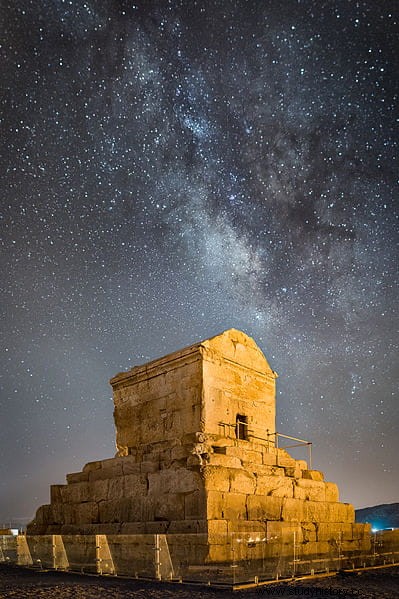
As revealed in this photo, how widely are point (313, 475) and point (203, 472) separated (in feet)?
15.9

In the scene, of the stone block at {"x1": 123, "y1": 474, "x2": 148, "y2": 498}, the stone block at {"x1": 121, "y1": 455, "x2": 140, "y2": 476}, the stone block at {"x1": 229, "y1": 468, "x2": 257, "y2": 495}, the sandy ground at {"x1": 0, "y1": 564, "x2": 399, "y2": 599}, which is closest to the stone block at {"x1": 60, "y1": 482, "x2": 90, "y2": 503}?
the stone block at {"x1": 121, "y1": 455, "x2": 140, "y2": 476}

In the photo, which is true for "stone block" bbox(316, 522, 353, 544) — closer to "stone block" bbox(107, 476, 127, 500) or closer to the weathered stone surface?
the weathered stone surface

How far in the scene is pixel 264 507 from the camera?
41.2 ft

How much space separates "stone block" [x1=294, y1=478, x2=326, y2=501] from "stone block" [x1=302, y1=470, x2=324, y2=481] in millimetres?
199

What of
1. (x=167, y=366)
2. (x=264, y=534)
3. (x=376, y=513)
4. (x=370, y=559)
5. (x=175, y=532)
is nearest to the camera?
(x=264, y=534)

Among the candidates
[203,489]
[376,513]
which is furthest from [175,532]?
[376,513]

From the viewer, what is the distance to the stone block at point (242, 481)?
1201 cm

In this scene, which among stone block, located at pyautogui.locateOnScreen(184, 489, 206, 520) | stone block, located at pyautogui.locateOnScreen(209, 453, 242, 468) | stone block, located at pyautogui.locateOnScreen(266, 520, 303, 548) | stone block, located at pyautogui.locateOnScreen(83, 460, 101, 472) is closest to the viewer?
stone block, located at pyautogui.locateOnScreen(266, 520, 303, 548)

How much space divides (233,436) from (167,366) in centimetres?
252

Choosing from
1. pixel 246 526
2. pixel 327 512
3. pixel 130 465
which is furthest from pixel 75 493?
pixel 327 512

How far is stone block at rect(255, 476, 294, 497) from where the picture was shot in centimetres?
1279

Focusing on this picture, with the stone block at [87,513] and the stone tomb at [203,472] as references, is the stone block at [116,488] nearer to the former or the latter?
the stone tomb at [203,472]

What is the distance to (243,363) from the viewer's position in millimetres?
15211

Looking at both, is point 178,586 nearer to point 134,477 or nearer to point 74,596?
point 74,596
